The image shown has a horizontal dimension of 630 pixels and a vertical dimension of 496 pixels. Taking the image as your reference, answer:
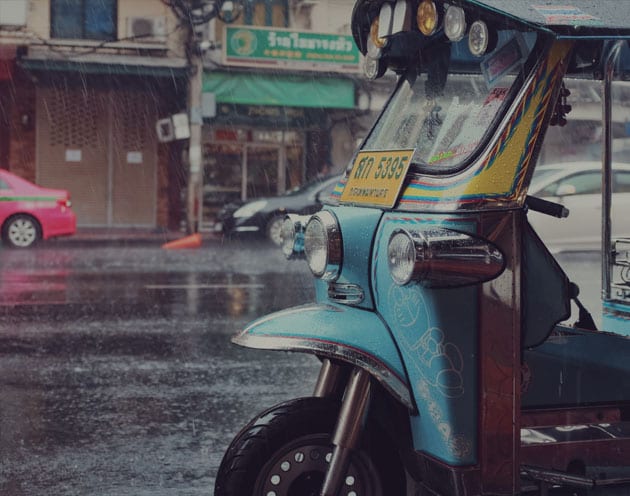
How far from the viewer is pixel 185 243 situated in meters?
21.4

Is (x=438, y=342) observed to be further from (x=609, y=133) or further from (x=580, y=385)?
(x=609, y=133)

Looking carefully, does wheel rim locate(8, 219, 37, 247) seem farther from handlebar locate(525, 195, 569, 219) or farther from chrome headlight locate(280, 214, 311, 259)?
handlebar locate(525, 195, 569, 219)

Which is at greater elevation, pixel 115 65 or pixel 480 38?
pixel 115 65

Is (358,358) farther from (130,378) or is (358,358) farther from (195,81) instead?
(195,81)

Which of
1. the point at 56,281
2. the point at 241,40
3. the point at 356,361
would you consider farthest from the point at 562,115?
the point at 241,40

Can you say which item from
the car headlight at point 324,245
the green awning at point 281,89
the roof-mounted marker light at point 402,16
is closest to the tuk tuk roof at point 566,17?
the roof-mounted marker light at point 402,16

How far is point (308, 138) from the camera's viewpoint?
26828 mm

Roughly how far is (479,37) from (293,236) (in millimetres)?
1053

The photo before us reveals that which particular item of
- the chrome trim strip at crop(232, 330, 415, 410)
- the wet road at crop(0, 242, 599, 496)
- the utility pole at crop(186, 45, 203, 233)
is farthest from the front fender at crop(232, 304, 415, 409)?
the utility pole at crop(186, 45, 203, 233)

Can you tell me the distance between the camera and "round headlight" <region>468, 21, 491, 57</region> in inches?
139

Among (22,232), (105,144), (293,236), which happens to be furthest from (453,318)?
(105,144)

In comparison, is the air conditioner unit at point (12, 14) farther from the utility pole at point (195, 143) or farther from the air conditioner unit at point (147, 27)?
the utility pole at point (195, 143)

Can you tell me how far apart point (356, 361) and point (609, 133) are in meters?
1.86

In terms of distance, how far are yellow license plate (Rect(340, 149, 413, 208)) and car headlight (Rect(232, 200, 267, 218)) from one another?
1580 centimetres
